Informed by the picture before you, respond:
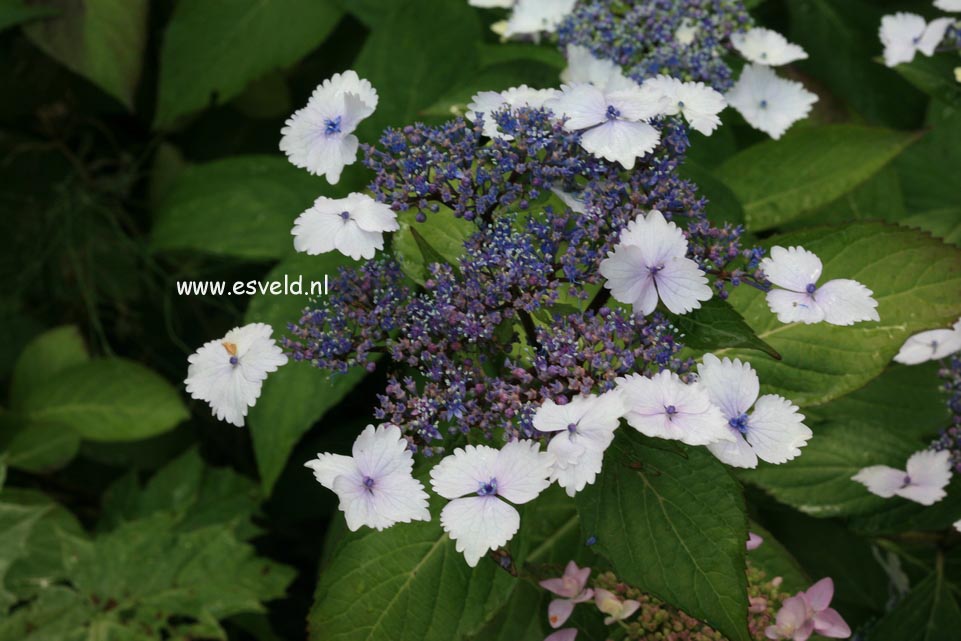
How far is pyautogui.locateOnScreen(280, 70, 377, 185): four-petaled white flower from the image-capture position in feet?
2.99

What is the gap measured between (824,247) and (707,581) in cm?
42

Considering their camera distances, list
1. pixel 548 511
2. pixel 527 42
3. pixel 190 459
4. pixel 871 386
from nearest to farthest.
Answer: pixel 548 511 < pixel 871 386 < pixel 527 42 < pixel 190 459

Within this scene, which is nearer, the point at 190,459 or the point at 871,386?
the point at 871,386

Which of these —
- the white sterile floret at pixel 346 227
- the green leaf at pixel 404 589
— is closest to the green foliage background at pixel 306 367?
the green leaf at pixel 404 589

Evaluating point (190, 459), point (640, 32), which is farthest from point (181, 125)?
point (640, 32)

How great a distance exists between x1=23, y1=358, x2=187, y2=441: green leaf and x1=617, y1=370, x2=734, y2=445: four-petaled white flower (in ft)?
3.62

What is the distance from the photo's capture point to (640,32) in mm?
1248

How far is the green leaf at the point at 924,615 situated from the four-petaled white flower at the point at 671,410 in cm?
60

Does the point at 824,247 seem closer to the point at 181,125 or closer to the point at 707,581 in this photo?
the point at 707,581

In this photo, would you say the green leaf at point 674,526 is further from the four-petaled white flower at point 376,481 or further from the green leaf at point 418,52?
the green leaf at point 418,52

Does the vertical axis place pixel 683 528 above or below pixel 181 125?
above

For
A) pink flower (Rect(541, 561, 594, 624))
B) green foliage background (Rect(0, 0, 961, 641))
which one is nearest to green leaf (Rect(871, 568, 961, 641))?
green foliage background (Rect(0, 0, 961, 641))

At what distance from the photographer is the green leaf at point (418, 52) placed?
1584 mm

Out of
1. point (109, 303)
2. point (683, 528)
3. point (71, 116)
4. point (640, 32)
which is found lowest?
point (109, 303)
